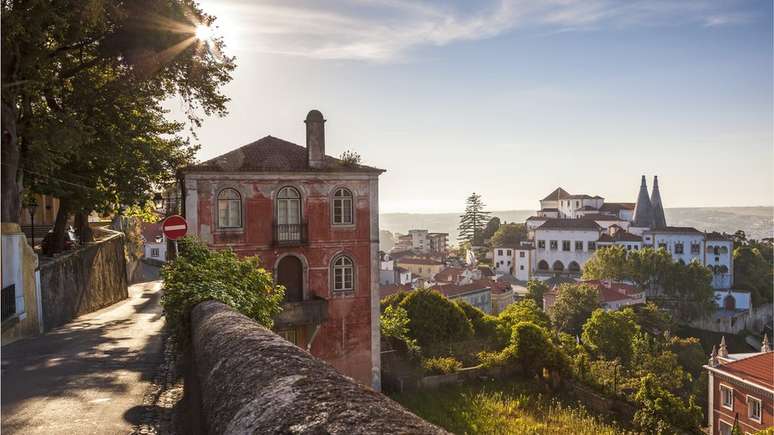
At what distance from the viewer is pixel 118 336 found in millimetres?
12789

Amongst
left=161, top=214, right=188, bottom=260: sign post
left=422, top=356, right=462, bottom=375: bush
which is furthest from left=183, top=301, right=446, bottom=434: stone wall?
left=422, top=356, right=462, bottom=375: bush

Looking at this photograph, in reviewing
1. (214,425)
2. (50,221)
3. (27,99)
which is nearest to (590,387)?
(27,99)

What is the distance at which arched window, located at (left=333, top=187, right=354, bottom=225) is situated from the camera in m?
22.9

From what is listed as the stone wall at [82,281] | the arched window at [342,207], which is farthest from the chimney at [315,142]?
the stone wall at [82,281]

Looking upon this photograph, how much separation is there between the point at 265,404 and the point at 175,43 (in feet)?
50.7

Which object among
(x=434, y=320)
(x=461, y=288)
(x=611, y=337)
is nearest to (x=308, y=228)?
(x=434, y=320)

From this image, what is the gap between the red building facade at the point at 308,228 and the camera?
21531 mm

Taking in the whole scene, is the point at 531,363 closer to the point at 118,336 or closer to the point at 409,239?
the point at 118,336

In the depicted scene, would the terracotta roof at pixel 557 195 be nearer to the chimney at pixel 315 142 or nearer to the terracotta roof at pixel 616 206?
the terracotta roof at pixel 616 206

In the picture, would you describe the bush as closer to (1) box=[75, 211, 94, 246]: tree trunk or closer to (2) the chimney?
(2) the chimney

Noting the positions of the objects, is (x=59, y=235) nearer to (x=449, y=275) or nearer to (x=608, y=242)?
(x=449, y=275)

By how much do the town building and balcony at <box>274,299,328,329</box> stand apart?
2413 cm

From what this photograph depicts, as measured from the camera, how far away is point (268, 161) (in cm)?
2219

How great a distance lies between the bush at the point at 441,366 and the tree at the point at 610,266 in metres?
58.4
